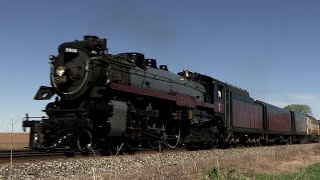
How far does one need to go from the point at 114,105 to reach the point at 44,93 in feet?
11.3

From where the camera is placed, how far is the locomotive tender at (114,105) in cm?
1348

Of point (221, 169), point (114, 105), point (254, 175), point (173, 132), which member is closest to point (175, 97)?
point (173, 132)

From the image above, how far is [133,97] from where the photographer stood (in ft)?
50.0

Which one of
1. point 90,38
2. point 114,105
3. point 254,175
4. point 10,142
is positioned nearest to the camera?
point 10,142

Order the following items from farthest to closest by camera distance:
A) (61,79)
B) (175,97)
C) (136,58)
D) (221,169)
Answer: (175,97)
(136,58)
(61,79)
(221,169)

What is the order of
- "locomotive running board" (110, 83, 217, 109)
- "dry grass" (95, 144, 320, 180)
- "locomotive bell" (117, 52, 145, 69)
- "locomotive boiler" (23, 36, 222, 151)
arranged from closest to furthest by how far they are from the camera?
"dry grass" (95, 144, 320, 180), "locomotive boiler" (23, 36, 222, 151), "locomotive running board" (110, 83, 217, 109), "locomotive bell" (117, 52, 145, 69)

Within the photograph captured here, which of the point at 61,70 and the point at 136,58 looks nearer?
the point at 61,70

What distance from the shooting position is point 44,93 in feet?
50.0

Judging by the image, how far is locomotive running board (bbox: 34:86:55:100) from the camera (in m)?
15.1

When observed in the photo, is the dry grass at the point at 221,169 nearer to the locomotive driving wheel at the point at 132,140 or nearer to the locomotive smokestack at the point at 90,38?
the locomotive driving wheel at the point at 132,140

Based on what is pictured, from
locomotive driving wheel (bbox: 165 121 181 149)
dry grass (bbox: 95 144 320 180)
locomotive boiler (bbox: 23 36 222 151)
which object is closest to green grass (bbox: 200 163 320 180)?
dry grass (bbox: 95 144 320 180)

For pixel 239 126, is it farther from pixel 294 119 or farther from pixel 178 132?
pixel 294 119

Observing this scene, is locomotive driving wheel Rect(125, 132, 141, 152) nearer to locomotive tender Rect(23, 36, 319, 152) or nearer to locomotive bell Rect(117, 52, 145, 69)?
locomotive tender Rect(23, 36, 319, 152)

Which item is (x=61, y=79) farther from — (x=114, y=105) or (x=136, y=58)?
(x=136, y=58)
